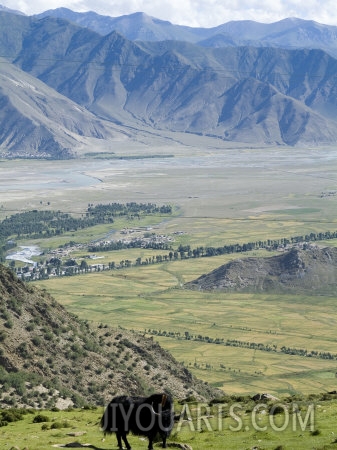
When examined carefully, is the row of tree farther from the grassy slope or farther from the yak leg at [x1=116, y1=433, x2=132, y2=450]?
the yak leg at [x1=116, y1=433, x2=132, y2=450]

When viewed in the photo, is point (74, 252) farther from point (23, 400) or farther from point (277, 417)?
→ point (277, 417)

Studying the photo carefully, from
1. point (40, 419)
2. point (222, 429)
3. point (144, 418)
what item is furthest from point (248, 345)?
point (144, 418)

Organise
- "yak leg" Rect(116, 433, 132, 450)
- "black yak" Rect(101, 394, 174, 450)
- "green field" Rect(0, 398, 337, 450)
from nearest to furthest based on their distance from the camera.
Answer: "black yak" Rect(101, 394, 174, 450) → "yak leg" Rect(116, 433, 132, 450) → "green field" Rect(0, 398, 337, 450)

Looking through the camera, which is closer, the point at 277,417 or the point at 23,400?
the point at 277,417

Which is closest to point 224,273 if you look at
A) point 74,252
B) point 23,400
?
point 74,252

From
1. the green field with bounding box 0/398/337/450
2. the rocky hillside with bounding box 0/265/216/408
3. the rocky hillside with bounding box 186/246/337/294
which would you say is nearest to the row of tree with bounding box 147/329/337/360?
the rocky hillside with bounding box 186/246/337/294

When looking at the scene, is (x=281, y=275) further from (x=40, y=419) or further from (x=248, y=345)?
(x=40, y=419)
